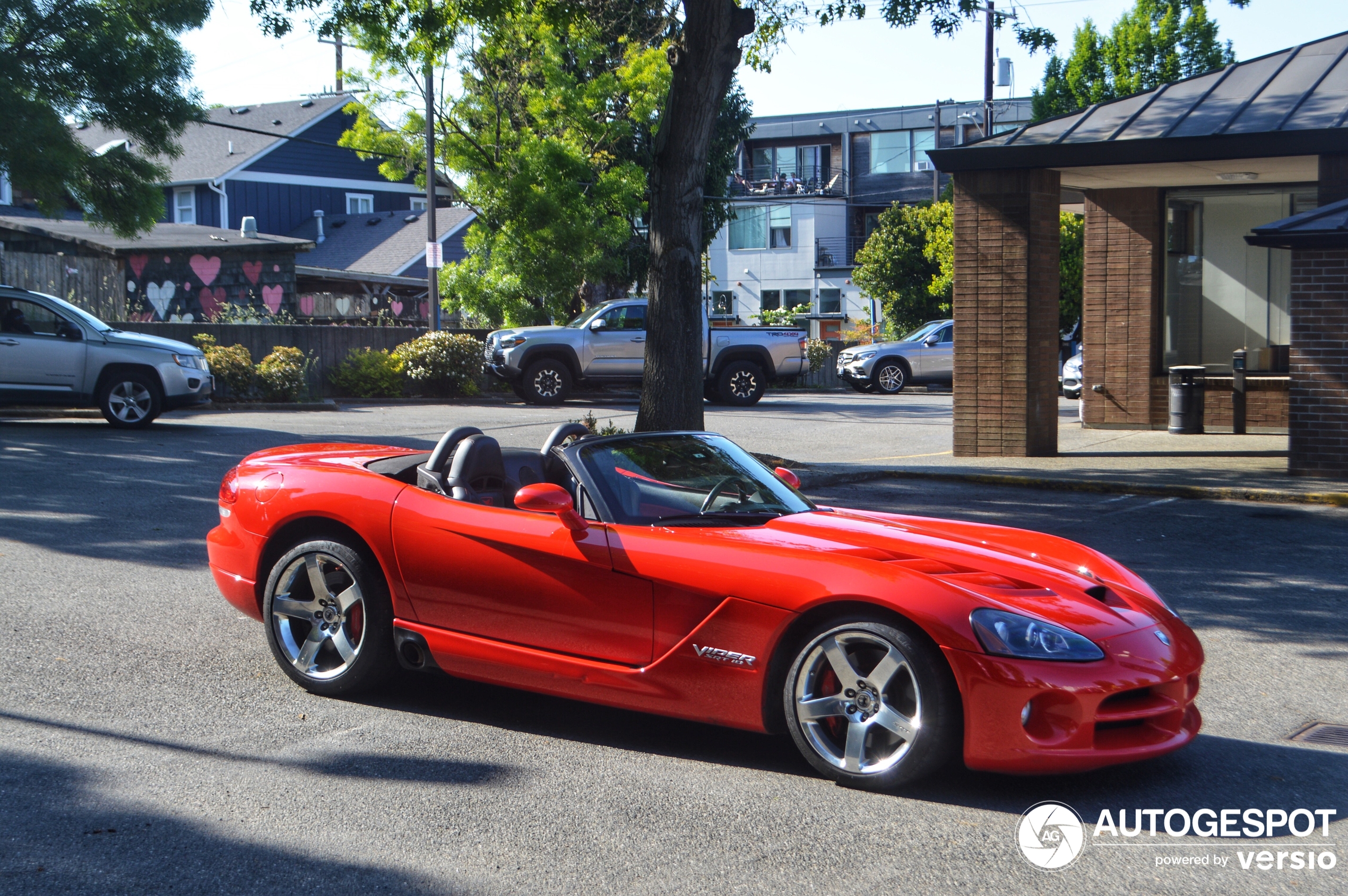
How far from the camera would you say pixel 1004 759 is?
13.1ft

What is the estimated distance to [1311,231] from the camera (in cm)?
1201

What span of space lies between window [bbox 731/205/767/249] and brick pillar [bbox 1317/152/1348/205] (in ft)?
129

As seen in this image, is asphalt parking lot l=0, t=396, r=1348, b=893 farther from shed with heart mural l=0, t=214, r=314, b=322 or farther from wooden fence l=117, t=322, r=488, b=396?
shed with heart mural l=0, t=214, r=314, b=322

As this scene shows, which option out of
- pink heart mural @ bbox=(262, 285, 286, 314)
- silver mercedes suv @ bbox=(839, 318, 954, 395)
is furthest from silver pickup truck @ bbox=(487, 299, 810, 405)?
pink heart mural @ bbox=(262, 285, 286, 314)

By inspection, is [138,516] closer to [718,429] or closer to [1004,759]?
[1004,759]

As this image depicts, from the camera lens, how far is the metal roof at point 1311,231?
39.4 feet

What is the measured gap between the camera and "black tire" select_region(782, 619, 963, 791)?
404cm

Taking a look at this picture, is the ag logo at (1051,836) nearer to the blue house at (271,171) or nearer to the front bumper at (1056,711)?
the front bumper at (1056,711)

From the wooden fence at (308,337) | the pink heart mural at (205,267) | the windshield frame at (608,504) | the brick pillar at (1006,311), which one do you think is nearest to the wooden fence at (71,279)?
the wooden fence at (308,337)

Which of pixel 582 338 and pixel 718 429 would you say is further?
pixel 582 338

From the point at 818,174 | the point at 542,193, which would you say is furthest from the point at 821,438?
the point at 818,174

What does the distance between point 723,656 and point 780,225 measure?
159ft

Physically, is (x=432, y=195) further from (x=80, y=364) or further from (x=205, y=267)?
(x=80, y=364)

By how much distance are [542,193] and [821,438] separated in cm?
1206
